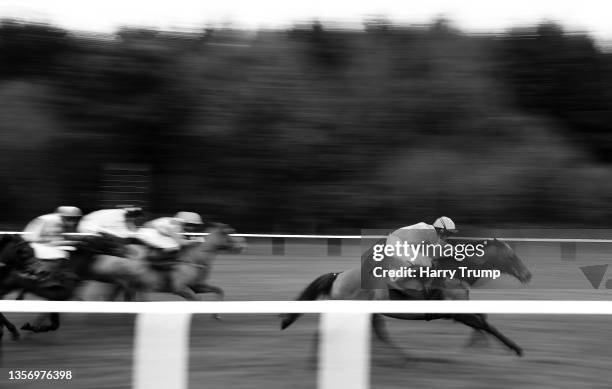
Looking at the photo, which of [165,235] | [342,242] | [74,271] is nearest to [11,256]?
[74,271]

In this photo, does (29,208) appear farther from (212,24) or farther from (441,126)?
(441,126)

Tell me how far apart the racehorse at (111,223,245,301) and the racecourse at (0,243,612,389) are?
69 cm

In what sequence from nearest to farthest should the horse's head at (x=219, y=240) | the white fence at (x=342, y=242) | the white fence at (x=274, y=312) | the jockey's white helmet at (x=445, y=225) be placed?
the white fence at (x=274, y=312) → the jockey's white helmet at (x=445, y=225) → the horse's head at (x=219, y=240) → the white fence at (x=342, y=242)

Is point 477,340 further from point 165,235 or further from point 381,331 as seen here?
point 165,235

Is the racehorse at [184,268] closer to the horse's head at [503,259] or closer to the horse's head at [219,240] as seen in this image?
the horse's head at [219,240]

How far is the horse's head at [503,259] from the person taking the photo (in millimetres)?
6129

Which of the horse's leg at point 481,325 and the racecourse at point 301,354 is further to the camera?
the horse's leg at point 481,325

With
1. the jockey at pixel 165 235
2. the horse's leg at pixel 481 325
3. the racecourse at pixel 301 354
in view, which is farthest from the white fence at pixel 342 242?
the horse's leg at pixel 481 325

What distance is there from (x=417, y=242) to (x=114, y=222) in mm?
3391

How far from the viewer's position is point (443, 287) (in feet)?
17.7

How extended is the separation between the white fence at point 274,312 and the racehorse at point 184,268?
4686mm

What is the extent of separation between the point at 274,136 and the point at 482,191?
187 inches

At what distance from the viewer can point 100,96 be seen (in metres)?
19.7

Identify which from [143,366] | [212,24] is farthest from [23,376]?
[212,24]
